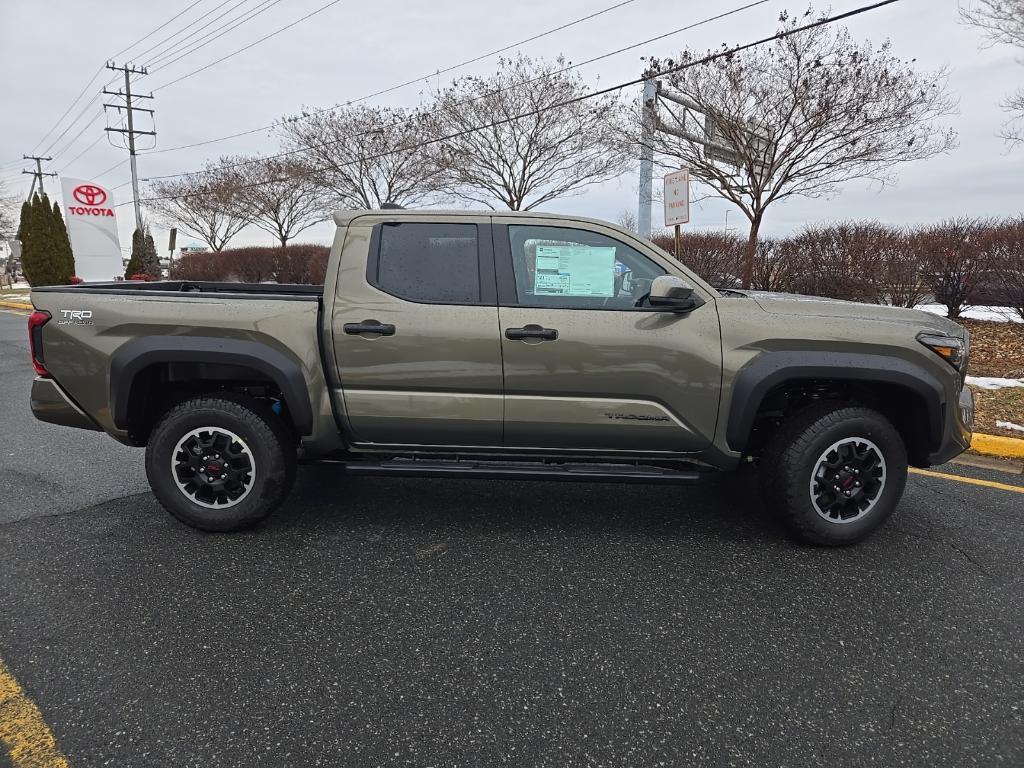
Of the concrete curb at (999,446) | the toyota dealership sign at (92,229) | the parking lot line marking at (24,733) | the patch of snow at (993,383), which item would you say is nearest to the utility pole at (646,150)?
the patch of snow at (993,383)

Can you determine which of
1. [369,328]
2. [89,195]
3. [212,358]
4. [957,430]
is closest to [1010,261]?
[957,430]

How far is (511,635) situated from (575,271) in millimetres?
1891

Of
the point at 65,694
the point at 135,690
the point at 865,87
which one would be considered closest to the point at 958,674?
the point at 135,690

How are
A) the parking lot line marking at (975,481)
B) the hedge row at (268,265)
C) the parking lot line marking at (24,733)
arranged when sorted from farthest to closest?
the hedge row at (268,265), the parking lot line marking at (975,481), the parking lot line marking at (24,733)

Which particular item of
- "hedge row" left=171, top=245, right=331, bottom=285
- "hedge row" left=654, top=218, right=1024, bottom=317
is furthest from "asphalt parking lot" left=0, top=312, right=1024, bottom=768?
"hedge row" left=171, top=245, right=331, bottom=285

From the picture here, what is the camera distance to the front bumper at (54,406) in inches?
133

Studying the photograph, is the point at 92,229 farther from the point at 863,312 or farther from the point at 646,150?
the point at 863,312

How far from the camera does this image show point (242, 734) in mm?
1986

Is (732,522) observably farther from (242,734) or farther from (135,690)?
(135,690)

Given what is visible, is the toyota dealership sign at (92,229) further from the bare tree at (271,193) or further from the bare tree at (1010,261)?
the bare tree at (1010,261)

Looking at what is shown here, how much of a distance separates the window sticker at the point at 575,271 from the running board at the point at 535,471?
95 centimetres

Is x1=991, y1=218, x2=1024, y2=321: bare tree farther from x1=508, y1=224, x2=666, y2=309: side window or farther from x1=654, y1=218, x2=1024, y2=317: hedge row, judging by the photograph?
x1=508, y1=224, x2=666, y2=309: side window

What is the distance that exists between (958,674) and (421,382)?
2629 millimetres

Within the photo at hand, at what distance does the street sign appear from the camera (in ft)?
26.5
